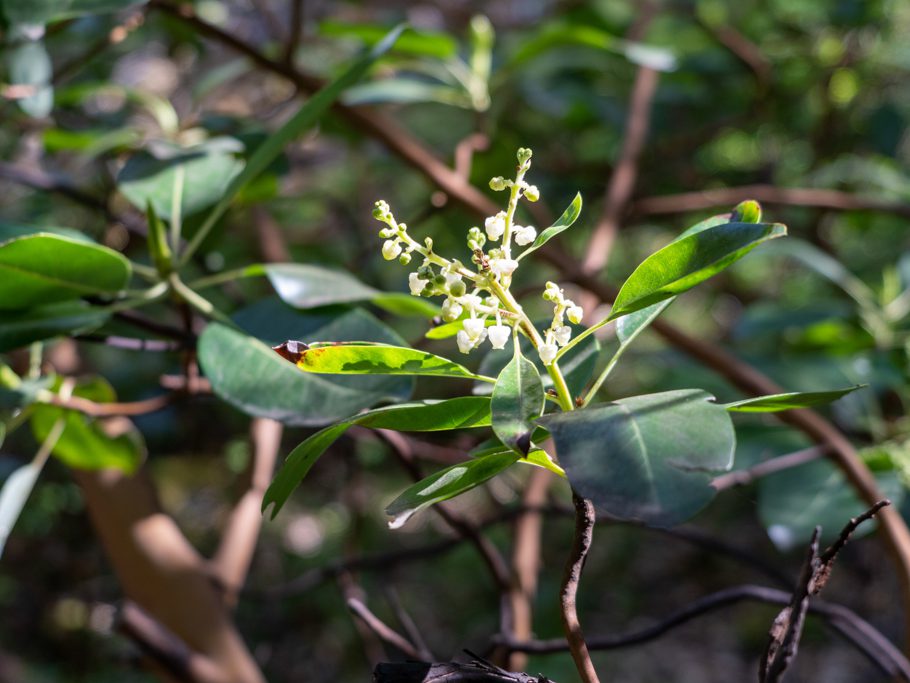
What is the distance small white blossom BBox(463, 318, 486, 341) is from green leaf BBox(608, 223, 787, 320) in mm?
63

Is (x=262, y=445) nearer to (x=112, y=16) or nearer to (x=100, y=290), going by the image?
(x=100, y=290)

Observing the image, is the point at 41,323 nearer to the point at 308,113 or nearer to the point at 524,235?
the point at 308,113

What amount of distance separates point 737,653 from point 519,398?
1.22m

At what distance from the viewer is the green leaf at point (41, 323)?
0.54 meters

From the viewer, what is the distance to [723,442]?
0.32 meters

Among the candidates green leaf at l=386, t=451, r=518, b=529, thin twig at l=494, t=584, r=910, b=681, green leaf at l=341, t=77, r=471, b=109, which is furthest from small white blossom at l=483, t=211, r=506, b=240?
green leaf at l=341, t=77, r=471, b=109

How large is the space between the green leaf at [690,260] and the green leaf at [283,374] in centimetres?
17

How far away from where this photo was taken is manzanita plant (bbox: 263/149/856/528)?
0.31 m

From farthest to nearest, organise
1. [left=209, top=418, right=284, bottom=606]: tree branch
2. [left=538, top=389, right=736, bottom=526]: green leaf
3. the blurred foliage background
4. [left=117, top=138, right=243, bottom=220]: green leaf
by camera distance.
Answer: the blurred foliage background < [left=209, top=418, right=284, bottom=606]: tree branch < [left=117, top=138, right=243, bottom=220]: green leaf < [left=538, top=389, right=736, bottom=526]: green leaf

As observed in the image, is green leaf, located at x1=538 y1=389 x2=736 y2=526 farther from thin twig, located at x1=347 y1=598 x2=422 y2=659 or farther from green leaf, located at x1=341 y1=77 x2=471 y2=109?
green leaf, located at x1=341 y1=77 x2=471 y2=109

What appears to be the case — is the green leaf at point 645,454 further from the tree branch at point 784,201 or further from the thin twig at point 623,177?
the tree branch at point 784,201

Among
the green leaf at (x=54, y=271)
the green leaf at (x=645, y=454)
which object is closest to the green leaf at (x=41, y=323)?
the green leaf at (x=54, y=271)

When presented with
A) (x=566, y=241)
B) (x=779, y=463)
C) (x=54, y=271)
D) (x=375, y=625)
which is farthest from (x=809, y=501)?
(x=566, y=241)

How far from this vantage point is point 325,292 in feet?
1.89
